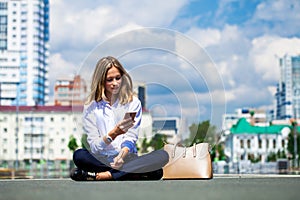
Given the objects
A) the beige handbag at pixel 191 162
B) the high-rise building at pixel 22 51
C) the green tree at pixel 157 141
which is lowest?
the beige handbag at pixel 191 162

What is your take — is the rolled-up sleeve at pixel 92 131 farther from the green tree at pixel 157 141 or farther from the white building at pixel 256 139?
the white building at pixel 256 139

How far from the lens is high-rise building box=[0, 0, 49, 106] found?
437ft

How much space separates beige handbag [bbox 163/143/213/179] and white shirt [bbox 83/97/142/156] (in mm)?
894

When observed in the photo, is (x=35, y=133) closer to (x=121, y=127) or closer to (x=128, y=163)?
(x=128, y=163)

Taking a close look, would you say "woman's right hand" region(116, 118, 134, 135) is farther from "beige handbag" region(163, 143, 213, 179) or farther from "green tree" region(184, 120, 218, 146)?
"beige handbag" region(163, 143, 213, 179)

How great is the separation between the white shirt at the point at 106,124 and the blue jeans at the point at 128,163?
0.50ft

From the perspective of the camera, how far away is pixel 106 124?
22.7ft

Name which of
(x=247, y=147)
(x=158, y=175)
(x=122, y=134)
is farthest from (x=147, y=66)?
(x=247, y=147)

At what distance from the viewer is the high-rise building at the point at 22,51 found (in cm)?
13312

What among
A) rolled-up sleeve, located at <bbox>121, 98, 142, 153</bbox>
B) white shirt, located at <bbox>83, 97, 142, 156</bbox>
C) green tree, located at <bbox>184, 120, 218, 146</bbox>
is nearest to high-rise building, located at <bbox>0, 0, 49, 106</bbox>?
green tree, located at <bbox>184, 120, 218, 146</bbox>

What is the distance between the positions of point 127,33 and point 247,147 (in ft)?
424

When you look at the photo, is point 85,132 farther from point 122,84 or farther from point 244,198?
point 244,198

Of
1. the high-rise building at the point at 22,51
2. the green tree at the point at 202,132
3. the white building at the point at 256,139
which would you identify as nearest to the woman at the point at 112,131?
the green tree at the point at 202,132

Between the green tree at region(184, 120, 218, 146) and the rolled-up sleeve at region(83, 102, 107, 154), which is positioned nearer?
the rolled-up sleeve at region(83, 102, 107, 154)
